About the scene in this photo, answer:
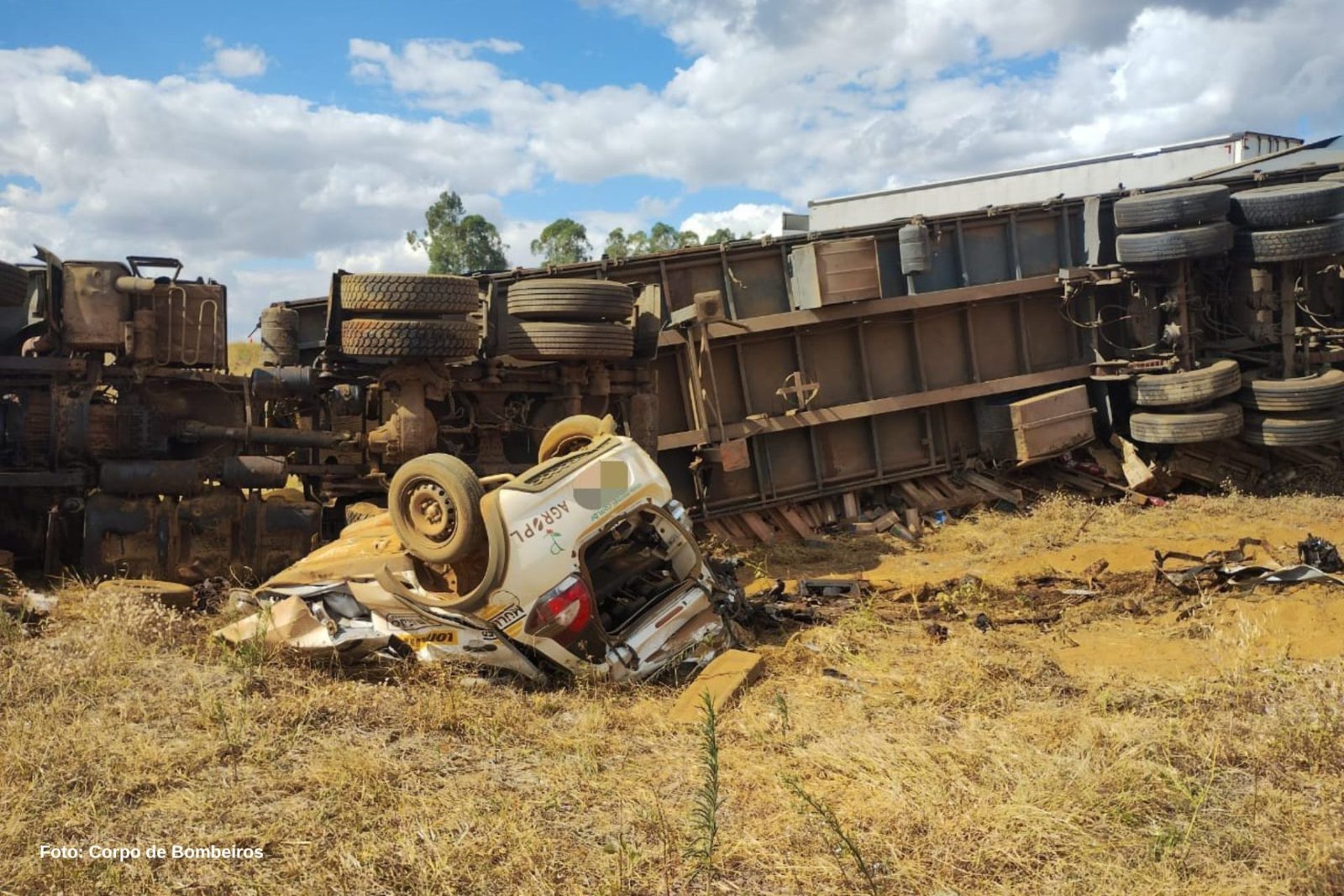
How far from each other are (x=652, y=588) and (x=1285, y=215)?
8008mm

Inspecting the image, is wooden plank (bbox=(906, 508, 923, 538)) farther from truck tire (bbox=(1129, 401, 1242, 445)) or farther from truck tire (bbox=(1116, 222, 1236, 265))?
truck tire (bbox=(1116, 222, 1236, 265))

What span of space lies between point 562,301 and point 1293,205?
735 centimetres

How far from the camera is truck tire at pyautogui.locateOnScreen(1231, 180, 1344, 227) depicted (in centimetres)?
961

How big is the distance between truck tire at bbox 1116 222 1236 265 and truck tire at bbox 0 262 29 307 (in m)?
9.63

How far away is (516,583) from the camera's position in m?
4.76

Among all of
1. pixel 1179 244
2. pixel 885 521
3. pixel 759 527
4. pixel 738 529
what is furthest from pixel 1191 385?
pixel 738 529

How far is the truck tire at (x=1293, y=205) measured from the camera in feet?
31.5

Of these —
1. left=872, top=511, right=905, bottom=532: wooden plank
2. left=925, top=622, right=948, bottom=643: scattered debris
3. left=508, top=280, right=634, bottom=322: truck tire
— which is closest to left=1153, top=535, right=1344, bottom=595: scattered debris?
left=925, top=622, right=948, bottom=643: scattered debris

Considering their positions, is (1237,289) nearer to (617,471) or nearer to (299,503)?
(617,471)

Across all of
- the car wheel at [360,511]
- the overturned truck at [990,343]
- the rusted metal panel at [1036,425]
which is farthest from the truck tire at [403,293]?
the rusted metal panel at [1036,425]

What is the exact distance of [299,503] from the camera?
6.99m

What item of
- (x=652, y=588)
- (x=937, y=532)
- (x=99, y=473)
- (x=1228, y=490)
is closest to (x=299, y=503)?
(x=99, y=473)

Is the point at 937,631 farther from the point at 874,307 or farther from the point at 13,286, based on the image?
the point at 13,286

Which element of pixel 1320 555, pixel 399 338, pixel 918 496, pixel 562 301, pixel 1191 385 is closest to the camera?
pixel 399 338
